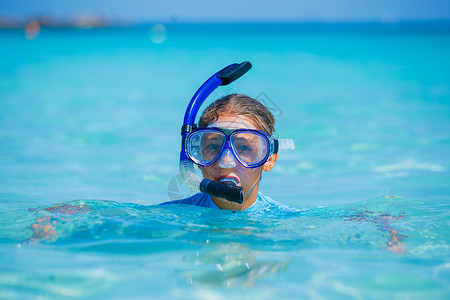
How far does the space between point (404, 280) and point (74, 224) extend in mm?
1584

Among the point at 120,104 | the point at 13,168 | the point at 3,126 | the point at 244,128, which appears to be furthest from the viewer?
the point at 120,104

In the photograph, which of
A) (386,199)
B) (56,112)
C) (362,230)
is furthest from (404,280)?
(56,112)

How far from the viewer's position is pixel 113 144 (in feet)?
22.7

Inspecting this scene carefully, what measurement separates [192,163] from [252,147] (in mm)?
338

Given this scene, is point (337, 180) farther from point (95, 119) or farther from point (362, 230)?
point (95, 119)

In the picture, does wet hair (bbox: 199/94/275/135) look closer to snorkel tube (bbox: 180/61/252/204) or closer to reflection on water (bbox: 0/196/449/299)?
snorkel tube (bbox: 180/61/252/204)

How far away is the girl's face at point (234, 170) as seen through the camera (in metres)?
2.96

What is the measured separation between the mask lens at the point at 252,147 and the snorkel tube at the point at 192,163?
0.21 meters

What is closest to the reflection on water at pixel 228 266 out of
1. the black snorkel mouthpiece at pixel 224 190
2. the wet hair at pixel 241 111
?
the black snorkel mouthpiece at pixel 224 190

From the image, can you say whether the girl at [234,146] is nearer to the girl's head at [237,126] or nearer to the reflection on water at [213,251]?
the girl's head at [237,126]

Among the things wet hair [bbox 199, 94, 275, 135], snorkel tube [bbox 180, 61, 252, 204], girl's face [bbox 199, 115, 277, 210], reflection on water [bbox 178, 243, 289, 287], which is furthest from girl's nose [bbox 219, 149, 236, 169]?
reflection on water [bbox 178, 243, 289, 287]

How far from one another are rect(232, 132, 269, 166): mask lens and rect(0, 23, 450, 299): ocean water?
226mm

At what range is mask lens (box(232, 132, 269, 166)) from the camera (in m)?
3.01

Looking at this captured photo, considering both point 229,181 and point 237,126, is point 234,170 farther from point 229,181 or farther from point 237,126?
point 237,126
